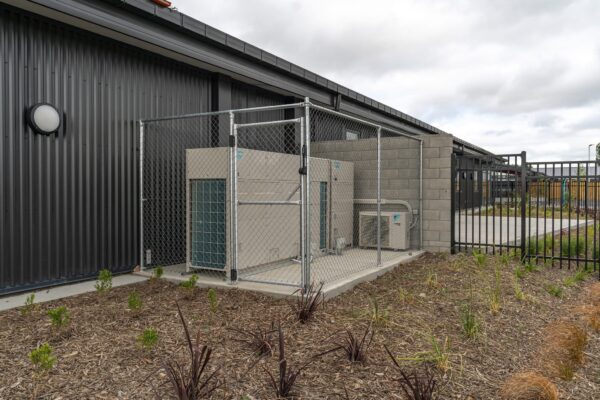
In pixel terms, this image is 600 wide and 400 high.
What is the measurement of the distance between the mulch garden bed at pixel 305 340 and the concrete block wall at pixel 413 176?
222cm

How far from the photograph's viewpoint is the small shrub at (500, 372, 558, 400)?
262 centimetres

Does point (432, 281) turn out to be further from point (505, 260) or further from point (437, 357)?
point (437, 357)

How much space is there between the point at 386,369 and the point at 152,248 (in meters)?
4.38

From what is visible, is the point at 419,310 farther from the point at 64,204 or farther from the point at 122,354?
the point at 64,204

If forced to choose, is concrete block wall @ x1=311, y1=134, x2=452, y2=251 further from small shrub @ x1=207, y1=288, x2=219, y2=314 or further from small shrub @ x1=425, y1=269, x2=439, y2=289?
small shrub @ x1=207, y1=288, x2=219, y2=314

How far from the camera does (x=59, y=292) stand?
4922 mm

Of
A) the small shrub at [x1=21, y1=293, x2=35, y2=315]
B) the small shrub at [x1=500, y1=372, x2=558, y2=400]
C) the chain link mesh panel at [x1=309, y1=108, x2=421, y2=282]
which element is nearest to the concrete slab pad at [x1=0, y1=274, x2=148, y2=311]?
the small shrub at [x1=21, y1=293, x2=35, y2=315]

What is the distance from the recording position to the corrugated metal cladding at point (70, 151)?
4738 millimetres

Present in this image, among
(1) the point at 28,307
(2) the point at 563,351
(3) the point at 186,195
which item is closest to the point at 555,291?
(2) the point at 563,351

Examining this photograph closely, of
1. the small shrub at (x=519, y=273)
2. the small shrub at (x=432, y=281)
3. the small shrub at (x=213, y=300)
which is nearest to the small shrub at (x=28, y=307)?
the small shrub at (x=213, y=300)

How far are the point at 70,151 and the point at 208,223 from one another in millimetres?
1911

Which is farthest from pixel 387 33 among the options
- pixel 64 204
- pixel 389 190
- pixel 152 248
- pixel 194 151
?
pixel 64 204

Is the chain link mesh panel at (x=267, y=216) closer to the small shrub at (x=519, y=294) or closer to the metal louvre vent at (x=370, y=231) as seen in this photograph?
the metal louvre vent at (x=370, y=231)

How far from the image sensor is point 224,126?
7520 millimetres
